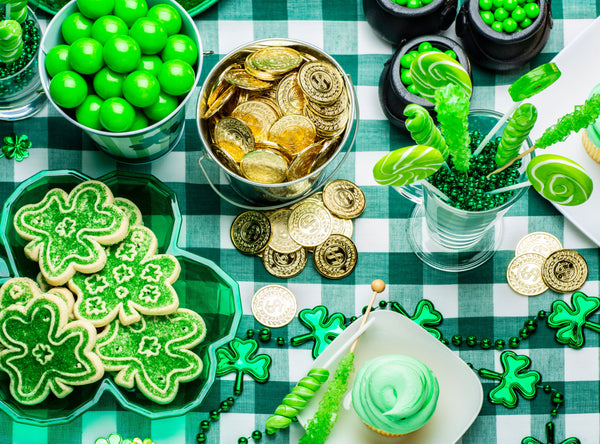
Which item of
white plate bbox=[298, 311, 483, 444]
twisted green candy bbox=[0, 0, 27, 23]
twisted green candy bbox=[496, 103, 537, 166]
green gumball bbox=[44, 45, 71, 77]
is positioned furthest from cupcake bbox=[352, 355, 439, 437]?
twisted green candy bbox=[0, 0, 27, 23]

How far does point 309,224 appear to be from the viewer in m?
1.25

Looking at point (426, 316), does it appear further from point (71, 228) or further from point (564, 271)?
point (71, 228)

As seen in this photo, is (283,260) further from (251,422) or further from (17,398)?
(17,398)

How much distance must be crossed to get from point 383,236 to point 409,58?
0.34 meters

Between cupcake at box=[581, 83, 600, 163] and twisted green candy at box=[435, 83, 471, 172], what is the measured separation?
0.38 m

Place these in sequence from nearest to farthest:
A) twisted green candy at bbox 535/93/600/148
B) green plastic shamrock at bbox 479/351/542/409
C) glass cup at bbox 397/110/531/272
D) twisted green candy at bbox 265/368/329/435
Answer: twisted green candy at bbox 535/93/600/148
glass cup at bbox 397/110/531/272
twisted green candy at bbox 265/368/329/435
green plastic shamrock at bbox 479/351/542/409

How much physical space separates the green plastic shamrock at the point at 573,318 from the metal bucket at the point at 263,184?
1.67ft

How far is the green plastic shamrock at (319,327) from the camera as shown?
4.05ft

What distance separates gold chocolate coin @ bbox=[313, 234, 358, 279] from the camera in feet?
4.08

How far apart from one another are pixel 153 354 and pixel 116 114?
1.42 feet

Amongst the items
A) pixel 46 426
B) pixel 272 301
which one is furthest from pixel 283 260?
pixel 46 426

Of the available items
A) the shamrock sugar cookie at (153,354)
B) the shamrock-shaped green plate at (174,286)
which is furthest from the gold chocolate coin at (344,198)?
the shamrock sugar cookie at (153,354)

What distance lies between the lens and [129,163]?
1260 mm

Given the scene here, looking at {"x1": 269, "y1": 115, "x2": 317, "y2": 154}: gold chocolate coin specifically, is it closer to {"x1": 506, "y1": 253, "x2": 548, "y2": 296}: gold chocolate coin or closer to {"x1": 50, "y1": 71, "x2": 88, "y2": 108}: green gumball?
{"x1": 50, "y1": 71, "x2": 88, "y2": 108}: green gumball
